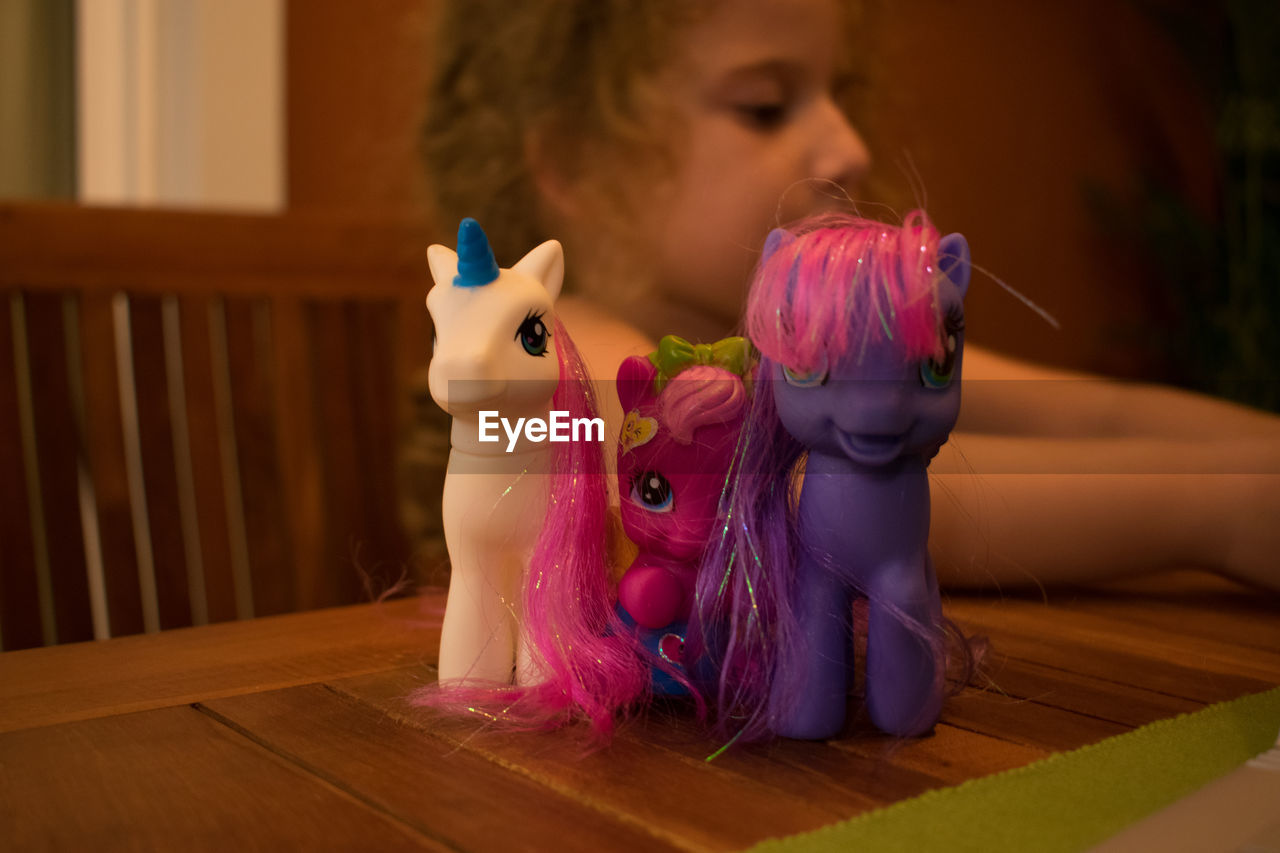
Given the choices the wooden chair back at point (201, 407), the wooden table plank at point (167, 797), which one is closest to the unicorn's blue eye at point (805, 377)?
the wooden table plank at point (167, 797)

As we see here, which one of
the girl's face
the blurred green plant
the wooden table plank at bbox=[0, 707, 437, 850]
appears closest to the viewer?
the wooden table plank at bbox=[0, 707, 437, 850]

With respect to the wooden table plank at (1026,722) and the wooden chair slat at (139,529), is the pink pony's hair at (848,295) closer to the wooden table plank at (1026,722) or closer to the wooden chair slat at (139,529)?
the wooden table plank at (1026,722)

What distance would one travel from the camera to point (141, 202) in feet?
5.26

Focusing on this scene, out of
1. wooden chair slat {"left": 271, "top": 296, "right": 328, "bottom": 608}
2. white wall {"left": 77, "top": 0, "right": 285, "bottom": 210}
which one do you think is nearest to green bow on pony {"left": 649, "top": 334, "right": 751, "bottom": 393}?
wooden chair slat {"left": 271, "top": 296, "right": 328, "bottom": 608}

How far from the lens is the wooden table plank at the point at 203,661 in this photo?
48cm

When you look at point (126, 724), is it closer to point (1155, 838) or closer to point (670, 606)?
point (670, 606)

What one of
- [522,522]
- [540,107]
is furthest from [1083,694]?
[540,107]

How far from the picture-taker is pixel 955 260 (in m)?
0.41

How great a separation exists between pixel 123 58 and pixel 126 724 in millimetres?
1430

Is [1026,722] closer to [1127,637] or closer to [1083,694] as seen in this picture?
[1083,694]

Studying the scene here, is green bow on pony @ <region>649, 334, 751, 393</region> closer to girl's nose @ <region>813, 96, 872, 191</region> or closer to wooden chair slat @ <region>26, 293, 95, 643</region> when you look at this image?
girl's nose @ <region>813, 96, 872, 191</region>

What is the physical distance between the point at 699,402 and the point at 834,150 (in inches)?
17.3

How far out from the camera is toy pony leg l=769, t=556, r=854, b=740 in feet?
1.38

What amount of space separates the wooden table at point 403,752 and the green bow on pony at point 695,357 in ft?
0.49
